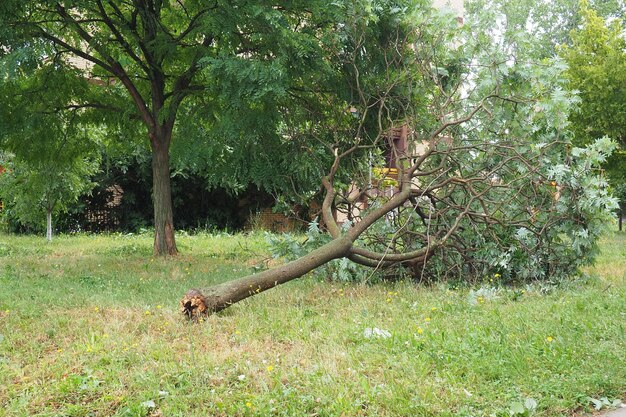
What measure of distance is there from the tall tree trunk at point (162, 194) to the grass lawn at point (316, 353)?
4337 mm

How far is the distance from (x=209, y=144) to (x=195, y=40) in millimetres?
1799

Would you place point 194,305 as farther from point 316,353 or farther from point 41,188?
point 41,188

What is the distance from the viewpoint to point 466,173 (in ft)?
30.9

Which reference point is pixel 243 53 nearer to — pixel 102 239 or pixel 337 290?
pixel 337 290

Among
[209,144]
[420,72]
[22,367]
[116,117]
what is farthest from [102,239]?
[22,367]

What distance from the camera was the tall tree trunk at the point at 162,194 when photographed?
12266 mm

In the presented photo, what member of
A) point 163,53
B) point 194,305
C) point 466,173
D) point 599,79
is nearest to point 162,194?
point 163,53

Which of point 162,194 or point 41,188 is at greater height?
point 41,188

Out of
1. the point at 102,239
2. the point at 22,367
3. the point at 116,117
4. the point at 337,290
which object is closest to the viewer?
the point at 22,367

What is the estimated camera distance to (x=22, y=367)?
16.2 ft

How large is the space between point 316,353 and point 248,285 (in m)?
2.00

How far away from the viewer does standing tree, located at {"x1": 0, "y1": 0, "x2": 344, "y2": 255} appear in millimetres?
8797

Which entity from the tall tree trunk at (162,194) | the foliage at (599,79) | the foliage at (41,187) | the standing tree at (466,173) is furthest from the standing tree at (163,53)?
the foliage at (599,79)

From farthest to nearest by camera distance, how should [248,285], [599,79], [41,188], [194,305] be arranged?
[599,79], [41,188], [248,285], [194,305]
